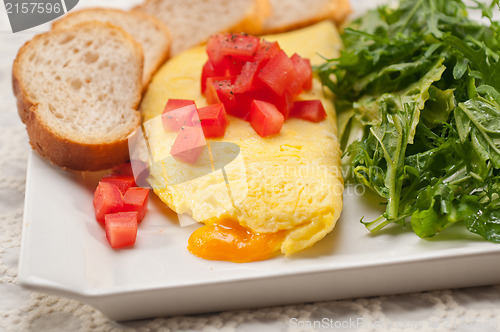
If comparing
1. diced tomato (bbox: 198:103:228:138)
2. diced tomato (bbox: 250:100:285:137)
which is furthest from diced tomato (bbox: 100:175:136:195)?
diced tomato (bbox: 250:100:285:137)

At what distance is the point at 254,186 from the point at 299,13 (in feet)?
7.42

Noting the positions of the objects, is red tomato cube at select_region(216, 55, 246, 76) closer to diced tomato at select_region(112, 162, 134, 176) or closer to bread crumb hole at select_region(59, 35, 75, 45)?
diced tomato at select_region(112, 162, 134, 176)

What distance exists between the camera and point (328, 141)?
2.84m

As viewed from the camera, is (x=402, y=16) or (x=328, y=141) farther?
(x=402, y=16)

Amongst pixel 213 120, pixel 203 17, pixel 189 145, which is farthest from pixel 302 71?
pixel 203 17

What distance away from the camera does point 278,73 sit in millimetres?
2846

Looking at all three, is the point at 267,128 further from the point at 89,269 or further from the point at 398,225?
the point at 89,269

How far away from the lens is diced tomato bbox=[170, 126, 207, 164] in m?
2.67

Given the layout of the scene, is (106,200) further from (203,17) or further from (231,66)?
(203,17)

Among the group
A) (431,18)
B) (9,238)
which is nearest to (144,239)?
(9,238)

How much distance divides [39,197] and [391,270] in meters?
1.71

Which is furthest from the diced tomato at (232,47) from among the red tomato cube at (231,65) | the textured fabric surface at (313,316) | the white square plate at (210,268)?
the textured fabric surface at (313,316)

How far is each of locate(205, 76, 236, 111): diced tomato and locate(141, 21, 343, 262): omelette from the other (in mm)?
85

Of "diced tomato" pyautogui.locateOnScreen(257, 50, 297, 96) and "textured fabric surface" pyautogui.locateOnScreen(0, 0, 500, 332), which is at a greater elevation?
"diced tomato" pyautogui.locateOnScreen(257, 50, 297, 96)
